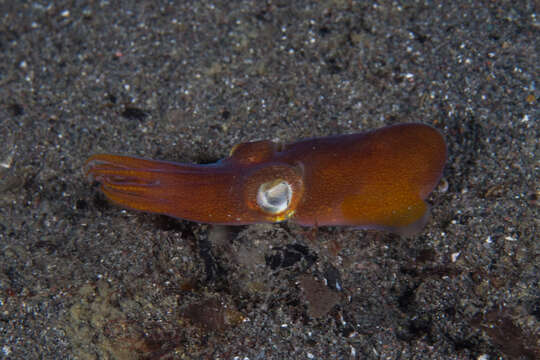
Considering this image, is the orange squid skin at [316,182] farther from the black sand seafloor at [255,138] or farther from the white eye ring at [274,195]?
the black sand seafloor at [255,138]

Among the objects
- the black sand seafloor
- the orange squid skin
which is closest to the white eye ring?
the orange squid skin

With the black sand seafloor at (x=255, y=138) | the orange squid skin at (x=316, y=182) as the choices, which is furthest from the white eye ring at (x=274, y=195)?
the black sand seafloor at (x=255, y=138)

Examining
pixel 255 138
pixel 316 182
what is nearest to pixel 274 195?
pixel 316 182

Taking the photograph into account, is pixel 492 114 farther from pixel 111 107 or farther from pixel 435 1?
pixel 111 107

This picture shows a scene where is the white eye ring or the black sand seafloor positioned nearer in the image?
the black sand seafloor

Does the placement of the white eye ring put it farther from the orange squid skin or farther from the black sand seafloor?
the black sand seafloor
